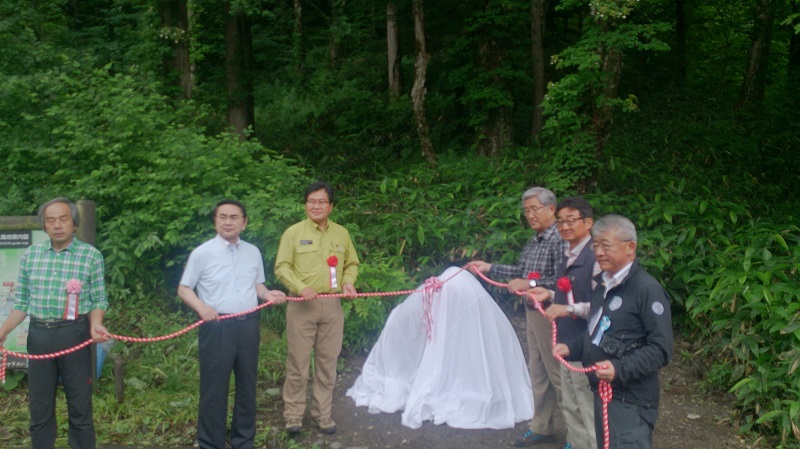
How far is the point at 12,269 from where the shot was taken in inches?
250

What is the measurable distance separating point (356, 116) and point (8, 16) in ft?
25.2

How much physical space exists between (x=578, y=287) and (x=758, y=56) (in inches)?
498

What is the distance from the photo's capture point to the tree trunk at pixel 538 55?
1264cm

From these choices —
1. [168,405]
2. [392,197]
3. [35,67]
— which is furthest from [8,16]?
[168,405]

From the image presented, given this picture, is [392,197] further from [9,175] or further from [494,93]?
[9,175]

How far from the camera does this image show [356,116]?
1595cm

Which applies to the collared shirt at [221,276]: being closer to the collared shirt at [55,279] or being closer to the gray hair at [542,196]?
the collared shirt at [55,279]

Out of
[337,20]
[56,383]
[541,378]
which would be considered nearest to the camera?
[56,383]

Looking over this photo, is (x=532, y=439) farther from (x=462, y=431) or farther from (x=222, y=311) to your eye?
(x=222, y=311)

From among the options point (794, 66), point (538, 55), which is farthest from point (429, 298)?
point (794, 66)

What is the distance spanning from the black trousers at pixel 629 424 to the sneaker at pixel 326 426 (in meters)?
2.68

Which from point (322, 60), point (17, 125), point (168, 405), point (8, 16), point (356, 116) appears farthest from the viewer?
point (322, 60)

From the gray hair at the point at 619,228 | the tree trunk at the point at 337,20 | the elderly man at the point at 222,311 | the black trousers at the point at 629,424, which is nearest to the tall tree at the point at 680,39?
the tree trunk at the point at 337,20

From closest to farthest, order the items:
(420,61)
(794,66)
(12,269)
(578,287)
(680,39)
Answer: (578,287) → (12,269) → (420,61) → (794,66) → (680,39)
